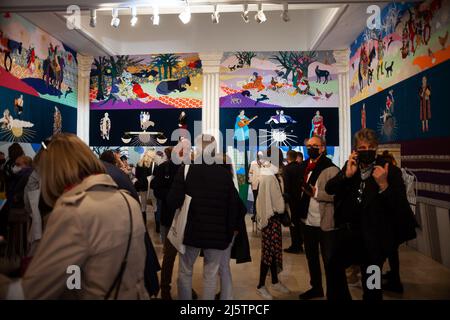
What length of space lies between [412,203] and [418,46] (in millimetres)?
2242

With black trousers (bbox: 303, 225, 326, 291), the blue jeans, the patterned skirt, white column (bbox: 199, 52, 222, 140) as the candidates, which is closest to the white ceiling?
white column (bbox: 199, 52, 222, 140)

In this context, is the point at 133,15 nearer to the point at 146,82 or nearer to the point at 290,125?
the point at 146,82

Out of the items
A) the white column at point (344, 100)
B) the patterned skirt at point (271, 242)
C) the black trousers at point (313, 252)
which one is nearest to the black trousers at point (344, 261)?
the black trousers at point (313, 252)

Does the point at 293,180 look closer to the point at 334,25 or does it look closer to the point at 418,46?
the point at 418,46

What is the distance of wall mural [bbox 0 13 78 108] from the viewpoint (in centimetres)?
579

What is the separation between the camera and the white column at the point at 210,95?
842 centimetres

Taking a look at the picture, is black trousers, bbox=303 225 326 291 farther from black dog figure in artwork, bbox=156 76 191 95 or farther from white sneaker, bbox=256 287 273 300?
black dog figure in artwork, bbox=156 76 191 95

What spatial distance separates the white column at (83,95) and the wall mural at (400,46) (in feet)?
21.4

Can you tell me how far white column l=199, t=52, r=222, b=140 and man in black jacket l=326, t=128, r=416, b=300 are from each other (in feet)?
20.0

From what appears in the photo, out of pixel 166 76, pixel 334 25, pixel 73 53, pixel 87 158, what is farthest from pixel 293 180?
pixel 73 53

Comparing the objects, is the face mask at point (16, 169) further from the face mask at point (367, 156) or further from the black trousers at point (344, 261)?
the face mask at point (367, 156)

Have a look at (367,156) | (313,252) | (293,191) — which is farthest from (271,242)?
(367,156)

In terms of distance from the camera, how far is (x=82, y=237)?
1.30m

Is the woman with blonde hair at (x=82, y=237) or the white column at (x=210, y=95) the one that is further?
the white column at (x=210, y=95)
